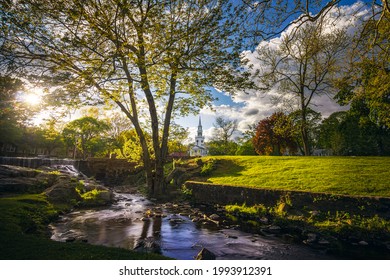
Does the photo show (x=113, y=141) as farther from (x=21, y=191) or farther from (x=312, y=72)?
(x=312, y=72)

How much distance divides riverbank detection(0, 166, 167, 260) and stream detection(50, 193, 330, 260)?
2.56 feet

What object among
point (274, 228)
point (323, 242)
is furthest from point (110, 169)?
point (323, 242)

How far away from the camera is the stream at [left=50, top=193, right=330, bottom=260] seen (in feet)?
19.8

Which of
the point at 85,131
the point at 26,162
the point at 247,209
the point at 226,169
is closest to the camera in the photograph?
the point at 247,209

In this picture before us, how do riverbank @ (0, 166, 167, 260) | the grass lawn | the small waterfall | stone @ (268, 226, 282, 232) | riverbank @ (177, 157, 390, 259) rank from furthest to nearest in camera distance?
1. the small waterfall
2. the grass lawn
3. stone @ (268, 226, 282, 232)
4. riverbank @ (177, 157, 390, 259)
5. riverbank @ (0, 166, 167, 260)

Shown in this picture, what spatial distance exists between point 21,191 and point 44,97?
17.4 ft

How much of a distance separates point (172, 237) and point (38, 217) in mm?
5078

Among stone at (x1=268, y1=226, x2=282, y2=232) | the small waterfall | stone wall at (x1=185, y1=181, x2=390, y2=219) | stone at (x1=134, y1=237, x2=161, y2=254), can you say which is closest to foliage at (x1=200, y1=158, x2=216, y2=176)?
stone wall at (x1=185, y1=181, x2=390, y2=219)

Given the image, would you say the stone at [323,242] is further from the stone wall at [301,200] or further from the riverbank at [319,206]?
the stone wall at [301,200]

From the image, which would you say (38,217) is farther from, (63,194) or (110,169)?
(110,169)

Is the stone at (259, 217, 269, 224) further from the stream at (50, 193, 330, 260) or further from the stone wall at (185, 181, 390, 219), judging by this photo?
the stream at (50, 193, 330, 260)

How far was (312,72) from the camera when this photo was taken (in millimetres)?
22656

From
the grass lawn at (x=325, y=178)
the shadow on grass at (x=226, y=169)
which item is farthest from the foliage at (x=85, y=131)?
the grass lawn at (x=325, y=178)

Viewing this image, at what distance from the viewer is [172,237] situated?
24.0 ft
